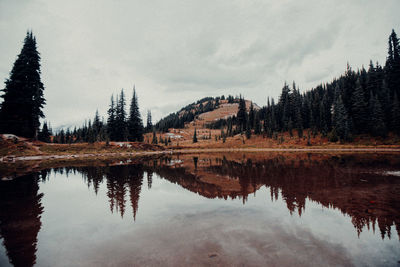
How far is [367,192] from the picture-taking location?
10219mm

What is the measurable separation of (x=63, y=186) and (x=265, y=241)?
1461 centimetres

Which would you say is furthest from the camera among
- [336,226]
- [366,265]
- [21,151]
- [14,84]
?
[14,84]

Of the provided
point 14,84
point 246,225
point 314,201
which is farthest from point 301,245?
point 14,84

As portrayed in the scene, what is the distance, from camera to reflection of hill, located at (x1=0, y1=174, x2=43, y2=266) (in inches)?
195

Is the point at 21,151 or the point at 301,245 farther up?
the point at 21,151

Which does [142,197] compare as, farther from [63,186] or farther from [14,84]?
[14,84]

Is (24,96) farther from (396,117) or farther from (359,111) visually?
(396,117)

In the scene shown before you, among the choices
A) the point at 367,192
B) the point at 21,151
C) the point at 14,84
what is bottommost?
the point at 367,192

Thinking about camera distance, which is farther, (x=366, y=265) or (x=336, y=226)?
(x=336, y=226)

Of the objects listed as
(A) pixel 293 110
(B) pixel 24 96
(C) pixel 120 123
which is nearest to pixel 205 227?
(B) pixel 24 96

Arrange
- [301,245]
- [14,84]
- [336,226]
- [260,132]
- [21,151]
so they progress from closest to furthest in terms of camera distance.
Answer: [301,245] → [336,226] → [21,151] → [14,84] → [260,132]

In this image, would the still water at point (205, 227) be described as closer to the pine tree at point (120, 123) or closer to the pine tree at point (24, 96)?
the pine tree at point (24, 96)

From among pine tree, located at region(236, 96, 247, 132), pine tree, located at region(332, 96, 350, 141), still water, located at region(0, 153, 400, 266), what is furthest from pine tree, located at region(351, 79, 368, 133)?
still water, located at region(0, 153, 400, 266)

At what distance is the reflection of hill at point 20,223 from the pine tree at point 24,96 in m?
39.5
